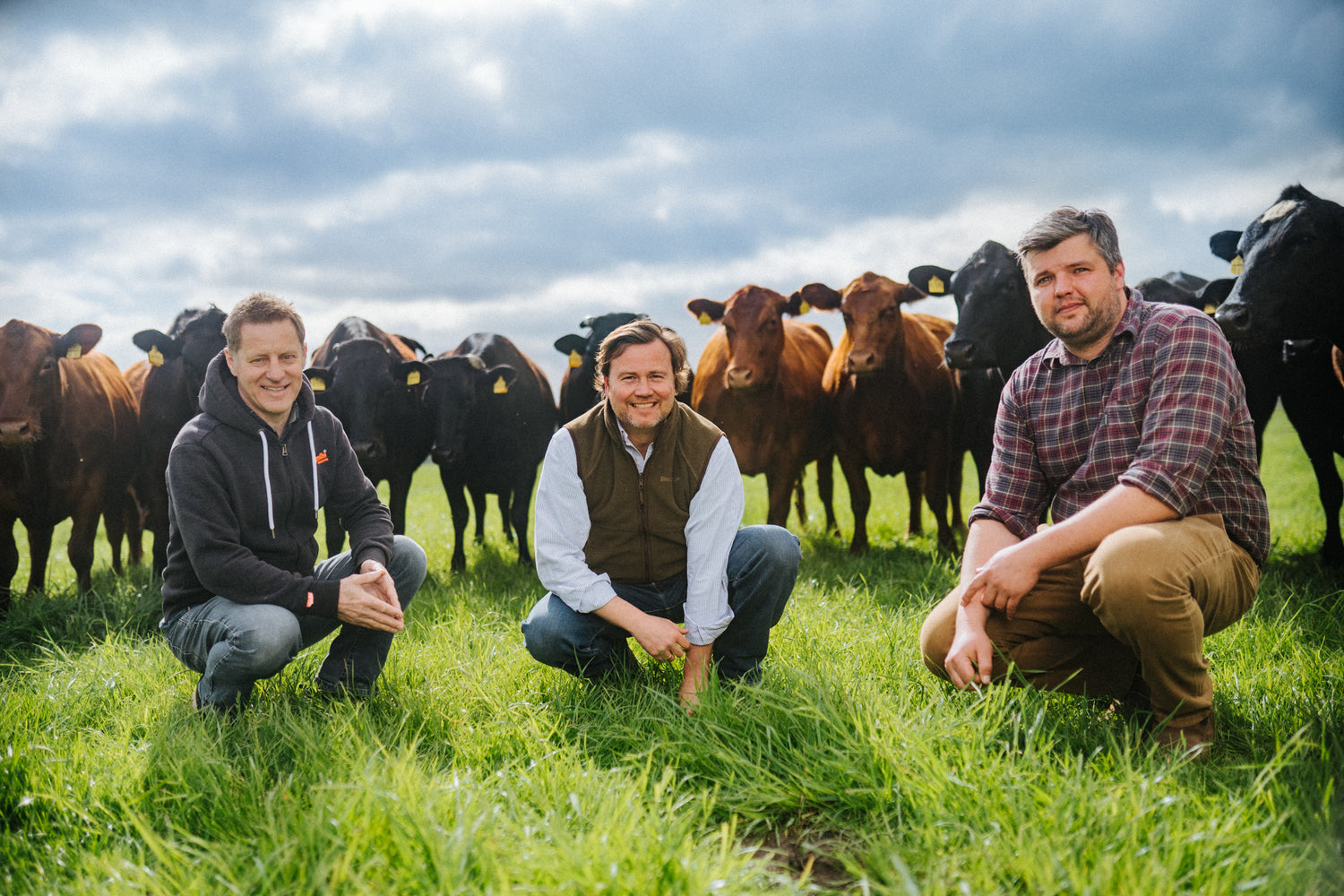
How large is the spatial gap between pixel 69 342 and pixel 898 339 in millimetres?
6194

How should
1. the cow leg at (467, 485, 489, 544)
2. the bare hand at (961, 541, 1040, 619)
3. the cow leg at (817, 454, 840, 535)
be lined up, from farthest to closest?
the cow leg at (817, 454, 840, 535)
the cow leg at (467, 485, 489, 544)
the bare hand at (961, 541, 1040, 619)

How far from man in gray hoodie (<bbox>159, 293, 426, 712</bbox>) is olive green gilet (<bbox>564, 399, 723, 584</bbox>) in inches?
32.3

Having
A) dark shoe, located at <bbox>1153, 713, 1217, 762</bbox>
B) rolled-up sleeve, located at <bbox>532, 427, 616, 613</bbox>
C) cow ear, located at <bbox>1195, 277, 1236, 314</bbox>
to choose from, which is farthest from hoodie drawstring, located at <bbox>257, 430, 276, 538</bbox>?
cow ear, located at <bbox>1195, 277, 1236, 314</bbox>

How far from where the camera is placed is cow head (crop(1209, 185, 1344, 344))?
4.96 m

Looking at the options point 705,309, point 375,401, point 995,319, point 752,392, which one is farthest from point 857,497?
point 375,401

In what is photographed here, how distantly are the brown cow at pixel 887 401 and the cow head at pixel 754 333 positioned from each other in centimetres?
28

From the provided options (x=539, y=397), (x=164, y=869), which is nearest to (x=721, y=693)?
(x=164, y=869)

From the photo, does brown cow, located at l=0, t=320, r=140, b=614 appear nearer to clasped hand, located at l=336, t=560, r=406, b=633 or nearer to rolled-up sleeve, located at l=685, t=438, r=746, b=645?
clasped hand, located at l=336, t=560, r=406, b=633

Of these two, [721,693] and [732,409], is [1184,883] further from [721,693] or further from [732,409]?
[732,409]

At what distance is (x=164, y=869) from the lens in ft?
7.16

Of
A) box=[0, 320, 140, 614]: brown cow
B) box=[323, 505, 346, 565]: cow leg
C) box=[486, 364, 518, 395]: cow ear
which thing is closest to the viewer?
box=[0, 320, 140, 614]: brown cow

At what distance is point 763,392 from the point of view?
709cm

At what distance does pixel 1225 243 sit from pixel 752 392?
3698mm

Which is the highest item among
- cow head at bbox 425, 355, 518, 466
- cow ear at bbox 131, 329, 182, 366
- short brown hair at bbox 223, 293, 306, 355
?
cow ear at bbox 131, 329, 182, 366
